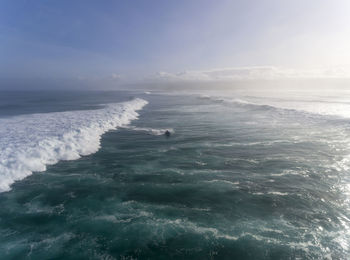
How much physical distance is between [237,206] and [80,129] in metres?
23.2

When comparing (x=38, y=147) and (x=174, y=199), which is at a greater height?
(x=38, y=147)

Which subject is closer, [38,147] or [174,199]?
[174,199]

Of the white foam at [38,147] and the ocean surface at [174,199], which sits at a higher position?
the white foam at [38,147]

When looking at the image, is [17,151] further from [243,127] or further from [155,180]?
[243,127]

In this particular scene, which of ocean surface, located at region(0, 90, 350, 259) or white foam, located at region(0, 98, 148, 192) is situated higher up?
white foam, located at region(0, 98, 148, 192)

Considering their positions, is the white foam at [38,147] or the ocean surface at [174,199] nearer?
the ocean surface at [174,199]

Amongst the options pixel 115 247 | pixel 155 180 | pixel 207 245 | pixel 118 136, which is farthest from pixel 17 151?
pixel 207 245

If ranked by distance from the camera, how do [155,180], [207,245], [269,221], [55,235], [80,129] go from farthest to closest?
[80,129]
[155,180]
[269,221]
[55,235]
[207,245]

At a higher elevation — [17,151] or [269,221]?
[17,151]

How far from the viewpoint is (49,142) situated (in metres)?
22.3

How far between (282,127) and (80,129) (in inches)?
1131

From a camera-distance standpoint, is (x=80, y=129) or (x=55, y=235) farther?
(x=80, y=129)

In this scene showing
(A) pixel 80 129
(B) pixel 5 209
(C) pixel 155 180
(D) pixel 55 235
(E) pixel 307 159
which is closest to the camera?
(D) pixel 55 235

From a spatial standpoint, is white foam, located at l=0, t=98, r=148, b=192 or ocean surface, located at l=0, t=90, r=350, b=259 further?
white foam, located at l=0, t=98, r=148, b=192
